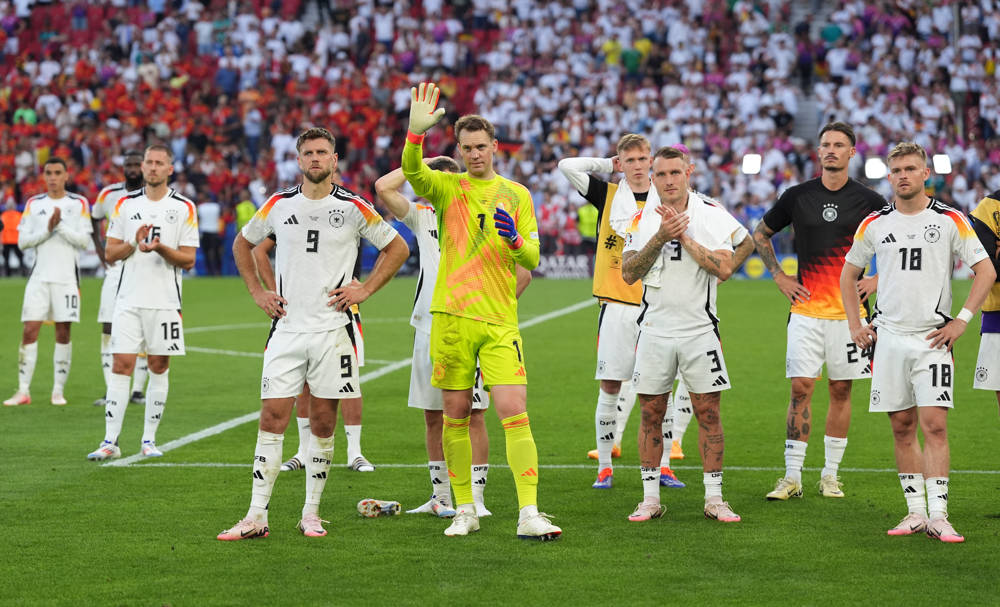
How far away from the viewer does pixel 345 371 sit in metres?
7.57

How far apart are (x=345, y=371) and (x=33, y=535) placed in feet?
6.91

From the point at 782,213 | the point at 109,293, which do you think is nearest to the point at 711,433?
the point at 782,213

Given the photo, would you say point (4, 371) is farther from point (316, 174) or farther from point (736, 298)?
point (736, 298)

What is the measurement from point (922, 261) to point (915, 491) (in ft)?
4.61

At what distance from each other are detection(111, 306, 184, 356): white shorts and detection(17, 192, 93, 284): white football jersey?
326 cm

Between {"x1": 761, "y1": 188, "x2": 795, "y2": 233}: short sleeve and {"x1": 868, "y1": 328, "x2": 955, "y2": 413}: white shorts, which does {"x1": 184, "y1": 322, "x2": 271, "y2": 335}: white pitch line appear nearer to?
{"x1": 761, "y1": 188, "x2": 795, "y2": 233}: short sleeve

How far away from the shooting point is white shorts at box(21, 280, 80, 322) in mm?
13219

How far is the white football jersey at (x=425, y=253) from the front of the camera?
835 cm

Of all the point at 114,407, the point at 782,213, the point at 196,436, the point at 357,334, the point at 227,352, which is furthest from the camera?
the point at 227,352

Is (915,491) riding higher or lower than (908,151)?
lower

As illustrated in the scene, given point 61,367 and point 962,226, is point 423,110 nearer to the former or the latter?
point 962,226

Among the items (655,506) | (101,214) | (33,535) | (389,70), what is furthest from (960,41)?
(33,535)

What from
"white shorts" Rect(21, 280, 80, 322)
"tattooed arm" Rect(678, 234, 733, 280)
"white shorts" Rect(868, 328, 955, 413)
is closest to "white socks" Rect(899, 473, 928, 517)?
"white shorts" Rect(868, 328, 955, 413)

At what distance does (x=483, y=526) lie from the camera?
25.6ft
